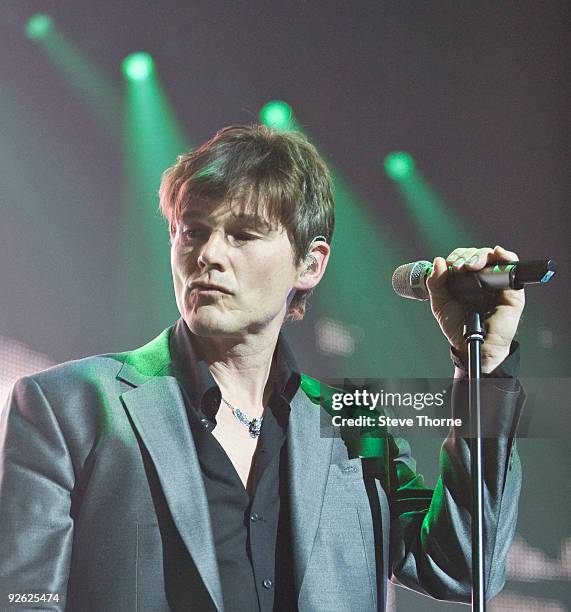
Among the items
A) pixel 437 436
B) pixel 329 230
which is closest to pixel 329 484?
pixel 437 436

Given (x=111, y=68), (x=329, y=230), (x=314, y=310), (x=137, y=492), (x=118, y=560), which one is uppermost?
(x=111, y=68)

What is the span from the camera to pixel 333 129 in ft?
8.71

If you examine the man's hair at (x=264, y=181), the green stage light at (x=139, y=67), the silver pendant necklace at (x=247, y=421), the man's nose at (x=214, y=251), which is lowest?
the silver pendant necklace at (x=247, y=421)

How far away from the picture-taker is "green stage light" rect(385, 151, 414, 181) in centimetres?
264

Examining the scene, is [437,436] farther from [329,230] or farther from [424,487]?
[329,230]

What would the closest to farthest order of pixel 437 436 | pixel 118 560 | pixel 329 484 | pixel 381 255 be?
pixel 118 560, pixel 329 484, pixel 437 436, pixel 381 255

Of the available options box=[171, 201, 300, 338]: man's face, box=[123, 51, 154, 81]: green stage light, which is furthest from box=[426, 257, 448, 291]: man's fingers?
box=[123, 51, 154, 81]: green stage light

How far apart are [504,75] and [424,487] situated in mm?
1272

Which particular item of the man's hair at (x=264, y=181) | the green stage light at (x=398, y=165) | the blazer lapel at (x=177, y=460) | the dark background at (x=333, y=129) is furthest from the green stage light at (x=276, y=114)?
the blazer lapel at (x=177, y=460)

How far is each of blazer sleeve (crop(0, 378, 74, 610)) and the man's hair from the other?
0.63 metres

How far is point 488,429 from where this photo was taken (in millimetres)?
2043

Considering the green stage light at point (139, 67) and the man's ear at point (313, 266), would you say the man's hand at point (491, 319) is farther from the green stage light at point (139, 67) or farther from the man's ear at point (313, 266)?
the green stage light at point (139, 67)

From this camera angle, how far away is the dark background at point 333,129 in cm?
248

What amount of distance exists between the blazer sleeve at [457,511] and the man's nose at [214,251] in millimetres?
667
